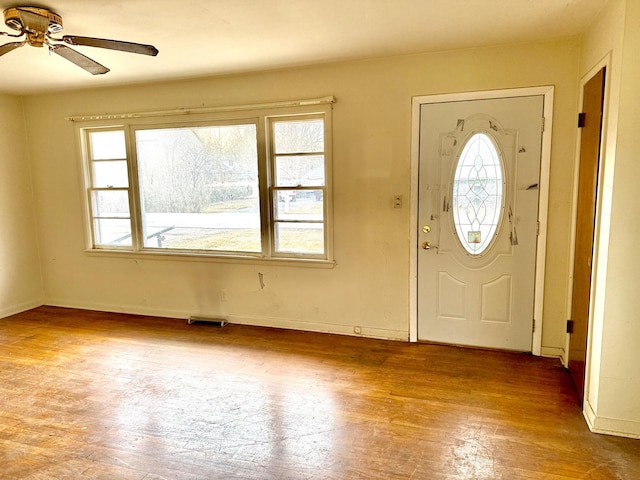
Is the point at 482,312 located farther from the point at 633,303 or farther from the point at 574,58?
the point at 574,58

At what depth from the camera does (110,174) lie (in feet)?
15.3

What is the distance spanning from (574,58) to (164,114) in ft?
12.1

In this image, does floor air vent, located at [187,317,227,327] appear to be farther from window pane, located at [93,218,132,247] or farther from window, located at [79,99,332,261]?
window pane, located at [93,218,132,247]

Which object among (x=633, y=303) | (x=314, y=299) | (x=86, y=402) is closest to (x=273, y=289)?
(x=314, y=299)

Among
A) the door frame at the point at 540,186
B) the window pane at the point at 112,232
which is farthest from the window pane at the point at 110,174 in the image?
the door frame at the point at 540,186

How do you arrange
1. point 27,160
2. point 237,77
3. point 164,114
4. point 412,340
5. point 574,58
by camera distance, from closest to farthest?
point 574,58 → point 412,340 → point 237,77 → point 164,114 → point 27,160

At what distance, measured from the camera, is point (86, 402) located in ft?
9.14

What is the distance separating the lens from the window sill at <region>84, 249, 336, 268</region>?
392 cm

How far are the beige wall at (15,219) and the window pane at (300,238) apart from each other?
321 centimetres

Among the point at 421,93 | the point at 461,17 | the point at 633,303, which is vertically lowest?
the point at 633,303

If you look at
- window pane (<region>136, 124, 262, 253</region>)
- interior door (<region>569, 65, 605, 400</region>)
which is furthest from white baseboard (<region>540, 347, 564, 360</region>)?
window pane (<region>136, 124, 262, 253</region>)

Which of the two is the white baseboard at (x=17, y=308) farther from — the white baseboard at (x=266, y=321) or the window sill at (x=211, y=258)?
the window sill at (x=211, y=258)

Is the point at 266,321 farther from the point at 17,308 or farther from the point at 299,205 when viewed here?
the point at 17,308

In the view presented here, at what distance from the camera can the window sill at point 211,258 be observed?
392cm
